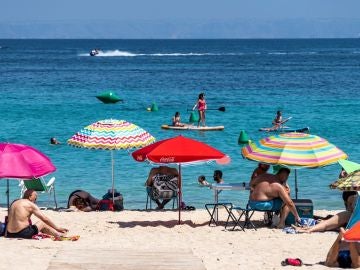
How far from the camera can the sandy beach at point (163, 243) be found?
1197 cm

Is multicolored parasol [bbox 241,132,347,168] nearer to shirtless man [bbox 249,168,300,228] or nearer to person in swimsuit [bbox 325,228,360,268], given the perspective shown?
shirtless man [bbox 249,168,300,228]

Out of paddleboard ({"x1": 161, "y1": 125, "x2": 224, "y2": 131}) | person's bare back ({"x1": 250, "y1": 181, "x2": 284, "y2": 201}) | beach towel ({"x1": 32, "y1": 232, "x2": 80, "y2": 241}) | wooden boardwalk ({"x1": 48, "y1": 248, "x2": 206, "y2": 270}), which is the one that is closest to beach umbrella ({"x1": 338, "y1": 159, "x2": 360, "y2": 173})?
person's bare back ({"x1": 250, "y1": 181, "x2": 284, "y2": 201})

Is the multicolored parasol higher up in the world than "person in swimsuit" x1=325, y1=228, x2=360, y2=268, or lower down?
higher up

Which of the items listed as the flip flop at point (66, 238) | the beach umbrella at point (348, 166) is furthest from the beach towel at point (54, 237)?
the beach umbrella at point (348, 166)

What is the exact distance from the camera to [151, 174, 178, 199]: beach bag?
1744cm

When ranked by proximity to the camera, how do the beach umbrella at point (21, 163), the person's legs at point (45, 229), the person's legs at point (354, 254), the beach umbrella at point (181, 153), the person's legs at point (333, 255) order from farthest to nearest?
the beach umbrella at point (181, 153), the beach umbrella at point (21, 163), the person's legs at point (45, 229), the person's legs at point (333, 255), the person's legs at point (354, 254)

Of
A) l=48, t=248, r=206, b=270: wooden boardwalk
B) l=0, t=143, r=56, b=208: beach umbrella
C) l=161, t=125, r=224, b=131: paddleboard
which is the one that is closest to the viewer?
l=48, t=248, r=206, b=270: wooden boardwalk

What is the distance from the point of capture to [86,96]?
5206 cm

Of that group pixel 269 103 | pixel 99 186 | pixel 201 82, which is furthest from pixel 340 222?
pixel 201 82

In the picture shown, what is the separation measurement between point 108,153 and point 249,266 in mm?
14393

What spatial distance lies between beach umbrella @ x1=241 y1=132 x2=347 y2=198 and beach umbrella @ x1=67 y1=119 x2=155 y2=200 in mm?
2779

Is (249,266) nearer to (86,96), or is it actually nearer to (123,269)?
(123,269)

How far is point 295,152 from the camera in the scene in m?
14.8

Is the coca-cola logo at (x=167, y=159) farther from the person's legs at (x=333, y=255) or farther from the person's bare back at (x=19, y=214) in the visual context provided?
the person's legs at (x=333, y=255)
